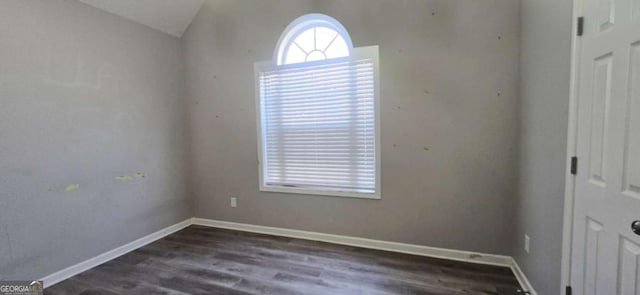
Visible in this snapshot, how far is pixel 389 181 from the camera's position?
106 inches

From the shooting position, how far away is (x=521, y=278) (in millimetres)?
2117

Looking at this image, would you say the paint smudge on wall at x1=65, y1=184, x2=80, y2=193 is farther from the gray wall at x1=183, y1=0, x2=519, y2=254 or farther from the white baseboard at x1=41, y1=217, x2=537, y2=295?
the gray wall at x1=183, y1=0, x2=519, y2=254

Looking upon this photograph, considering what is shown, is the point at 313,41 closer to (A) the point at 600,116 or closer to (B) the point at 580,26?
(B) the point at 580,26

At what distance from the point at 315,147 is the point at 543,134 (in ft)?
6.42

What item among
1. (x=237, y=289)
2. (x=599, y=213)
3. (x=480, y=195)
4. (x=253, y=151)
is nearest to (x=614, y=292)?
(x=599, y=213)

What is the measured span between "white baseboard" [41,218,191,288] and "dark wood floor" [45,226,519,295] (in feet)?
0.23

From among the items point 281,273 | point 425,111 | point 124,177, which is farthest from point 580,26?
point 124,177

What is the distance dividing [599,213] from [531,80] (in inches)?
43.8

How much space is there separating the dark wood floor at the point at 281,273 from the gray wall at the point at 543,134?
1.52ft

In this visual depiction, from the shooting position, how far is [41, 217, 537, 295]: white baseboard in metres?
2.30


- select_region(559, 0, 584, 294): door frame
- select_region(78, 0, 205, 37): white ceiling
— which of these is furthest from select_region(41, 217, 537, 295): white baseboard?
select_region(78, 0, 205, 37): white ceiling

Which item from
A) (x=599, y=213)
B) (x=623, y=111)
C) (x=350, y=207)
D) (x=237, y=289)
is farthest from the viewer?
(x=350, y=207)

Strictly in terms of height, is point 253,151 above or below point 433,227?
above

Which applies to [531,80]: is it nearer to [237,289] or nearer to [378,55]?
[378,55]
